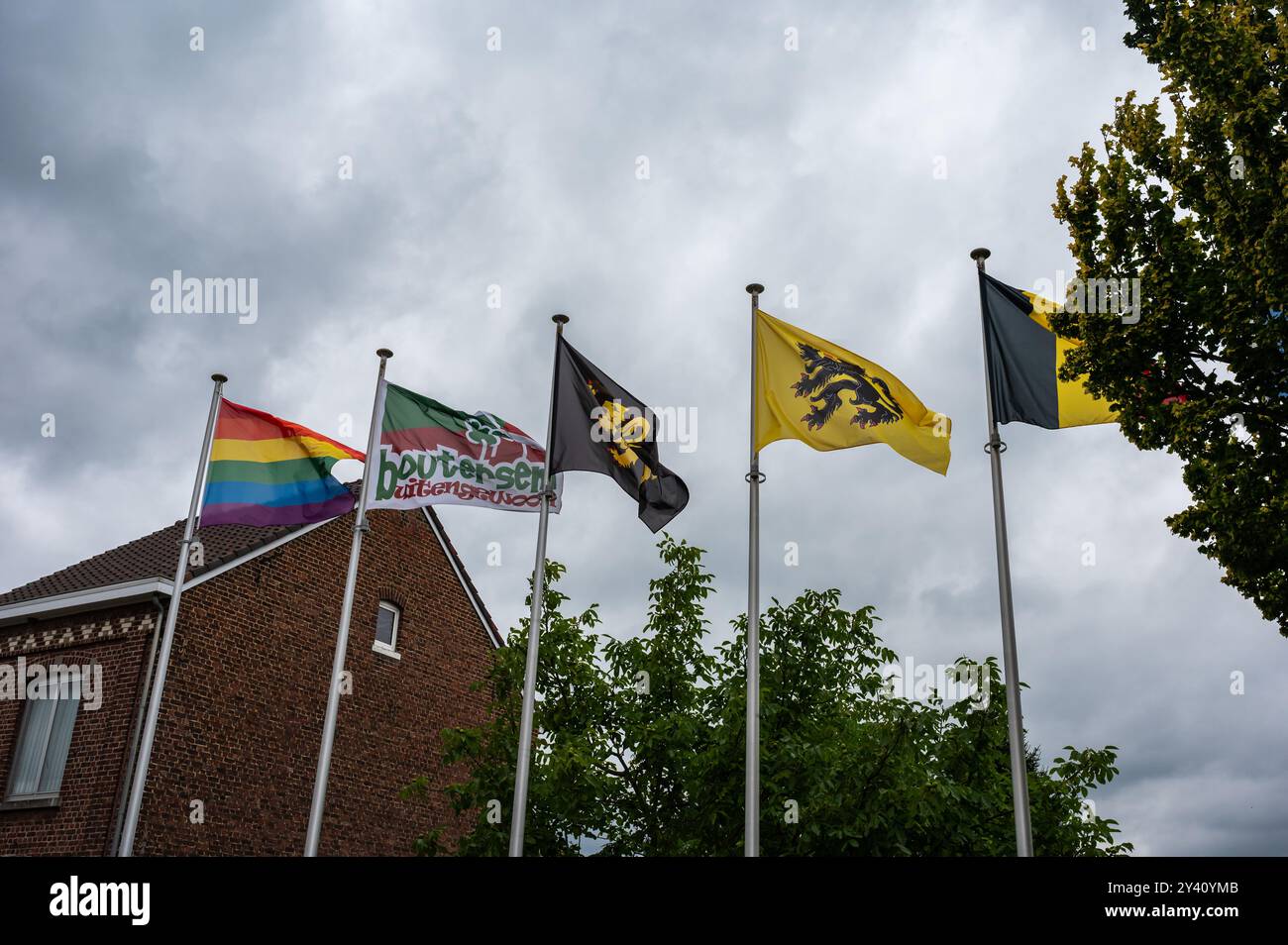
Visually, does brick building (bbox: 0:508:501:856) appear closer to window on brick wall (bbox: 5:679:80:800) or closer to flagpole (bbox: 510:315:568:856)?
window on brick wall (bbox: 5:679:80:800)

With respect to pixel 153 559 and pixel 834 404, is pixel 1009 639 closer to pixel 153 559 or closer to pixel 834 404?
pixel 834 404

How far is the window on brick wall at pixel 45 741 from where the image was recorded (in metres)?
18.0

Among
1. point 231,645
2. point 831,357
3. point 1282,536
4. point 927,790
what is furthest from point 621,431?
point 231,645

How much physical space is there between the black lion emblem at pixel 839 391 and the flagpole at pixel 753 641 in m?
0.79

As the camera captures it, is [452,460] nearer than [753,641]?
No

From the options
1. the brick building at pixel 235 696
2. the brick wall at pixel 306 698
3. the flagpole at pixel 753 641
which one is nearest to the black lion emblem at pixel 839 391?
the flagpole at pixel 753 641

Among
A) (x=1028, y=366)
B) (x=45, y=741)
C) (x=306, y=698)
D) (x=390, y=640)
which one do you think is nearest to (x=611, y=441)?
(x=1028, y=366)

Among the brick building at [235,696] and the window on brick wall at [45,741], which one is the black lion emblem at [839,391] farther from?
the window on brick wall at [45,741]

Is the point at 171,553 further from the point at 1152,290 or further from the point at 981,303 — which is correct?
the point at 1152,290

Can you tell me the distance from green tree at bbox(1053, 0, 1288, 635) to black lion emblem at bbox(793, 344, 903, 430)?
2.10 metres

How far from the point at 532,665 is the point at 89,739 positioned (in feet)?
32.3

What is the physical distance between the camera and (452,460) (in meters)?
14.4
